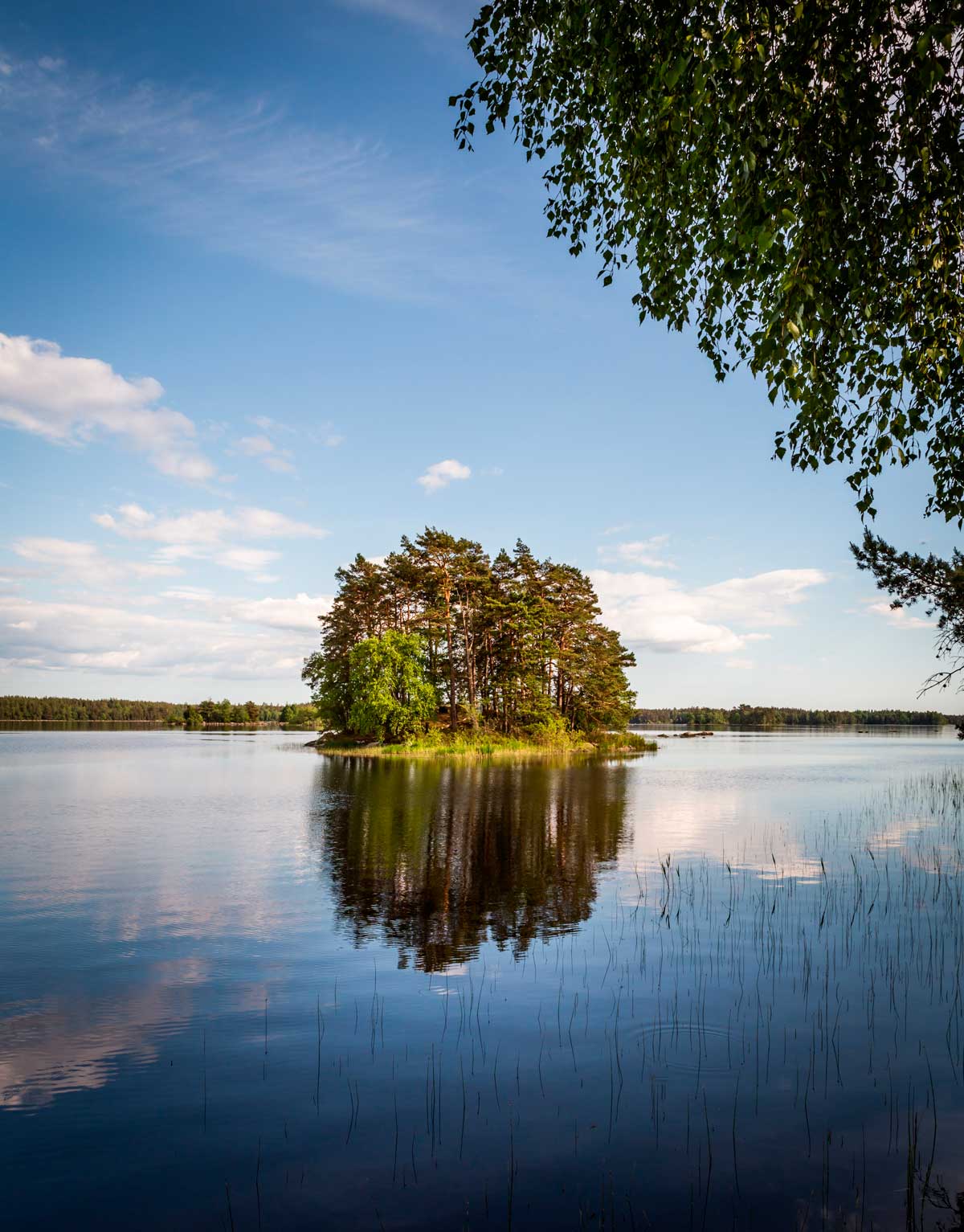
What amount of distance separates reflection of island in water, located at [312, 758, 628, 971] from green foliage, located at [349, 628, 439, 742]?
22.1m

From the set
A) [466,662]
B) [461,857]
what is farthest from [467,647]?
[461,857]

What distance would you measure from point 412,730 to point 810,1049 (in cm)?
5634

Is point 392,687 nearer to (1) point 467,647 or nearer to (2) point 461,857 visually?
(1) point 467,647

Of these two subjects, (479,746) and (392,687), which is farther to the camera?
(392,687)

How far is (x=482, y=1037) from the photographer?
27.7 feet

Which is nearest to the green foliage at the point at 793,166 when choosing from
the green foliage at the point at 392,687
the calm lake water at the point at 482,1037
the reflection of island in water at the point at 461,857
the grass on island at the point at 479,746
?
the calm lake water at the point at 482,1037

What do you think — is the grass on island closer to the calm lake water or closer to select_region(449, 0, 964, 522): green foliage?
the calm lake water

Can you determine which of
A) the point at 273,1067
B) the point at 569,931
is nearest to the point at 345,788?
the point at 569,931

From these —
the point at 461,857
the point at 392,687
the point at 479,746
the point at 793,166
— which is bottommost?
the point at 461,857

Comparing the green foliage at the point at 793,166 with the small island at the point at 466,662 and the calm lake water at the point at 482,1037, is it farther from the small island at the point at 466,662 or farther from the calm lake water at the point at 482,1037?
the small island at the point at 466,662

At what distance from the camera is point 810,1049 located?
812 centimetres

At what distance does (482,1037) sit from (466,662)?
58.2m

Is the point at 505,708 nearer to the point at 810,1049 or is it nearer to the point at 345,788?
the point at 345,788

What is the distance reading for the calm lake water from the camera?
5.84 m
